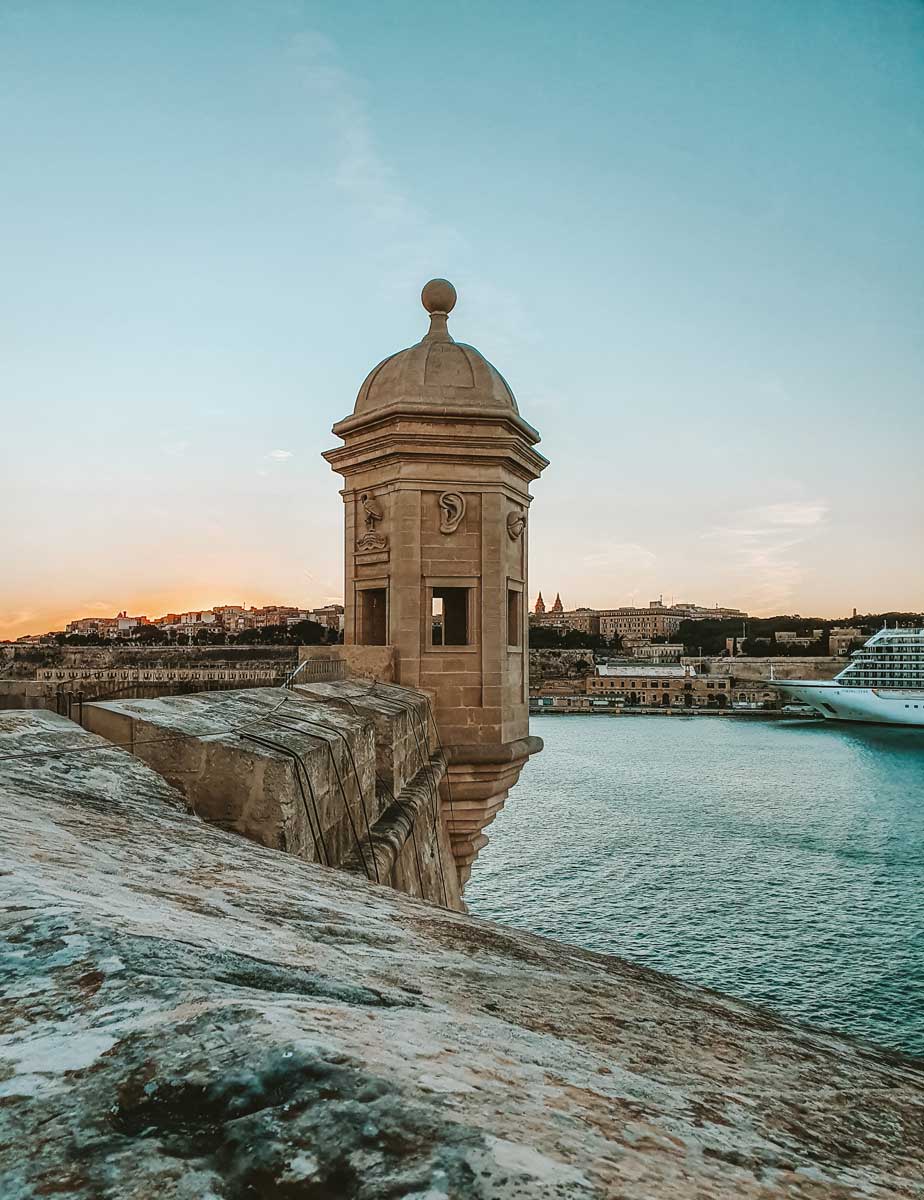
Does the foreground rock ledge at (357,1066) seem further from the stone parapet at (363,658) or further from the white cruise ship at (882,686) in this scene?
the white cruise ship at (882,686)

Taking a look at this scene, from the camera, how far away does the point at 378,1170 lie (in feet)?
2.62

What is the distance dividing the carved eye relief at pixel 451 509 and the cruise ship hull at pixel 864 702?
70.0 m

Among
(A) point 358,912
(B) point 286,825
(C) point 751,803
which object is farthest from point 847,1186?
(C) point 751,803

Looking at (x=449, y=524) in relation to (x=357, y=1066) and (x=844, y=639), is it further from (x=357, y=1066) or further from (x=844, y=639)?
(x=844, y=639)

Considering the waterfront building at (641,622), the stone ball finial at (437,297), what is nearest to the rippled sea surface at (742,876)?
the stone ball finial at (437,297)

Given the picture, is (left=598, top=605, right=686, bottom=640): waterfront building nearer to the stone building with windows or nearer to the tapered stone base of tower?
the stone building with windows

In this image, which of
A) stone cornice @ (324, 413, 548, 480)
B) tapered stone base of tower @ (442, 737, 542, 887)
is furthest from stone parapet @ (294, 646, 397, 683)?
stone cornice @ (324, 413, 548, 480)

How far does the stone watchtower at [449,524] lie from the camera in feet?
25.4

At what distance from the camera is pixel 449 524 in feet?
25.6

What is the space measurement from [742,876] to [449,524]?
68.7 ft

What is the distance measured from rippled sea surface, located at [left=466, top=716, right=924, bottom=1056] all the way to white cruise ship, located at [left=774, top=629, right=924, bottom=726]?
20.3m

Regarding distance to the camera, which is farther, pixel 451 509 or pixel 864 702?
pixel 864 702

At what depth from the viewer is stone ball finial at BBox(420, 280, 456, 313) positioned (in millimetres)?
8625

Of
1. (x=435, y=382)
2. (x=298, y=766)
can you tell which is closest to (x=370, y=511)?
(x=435, y=382)
